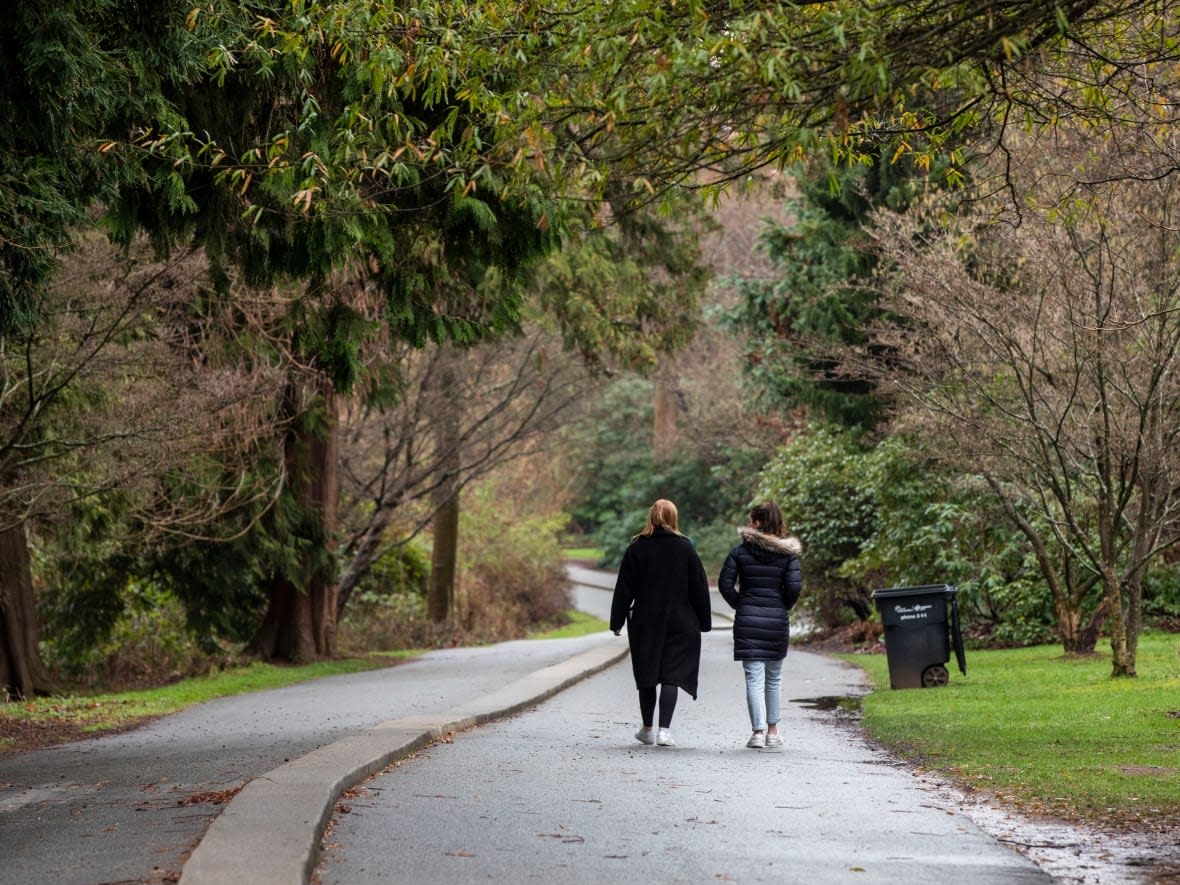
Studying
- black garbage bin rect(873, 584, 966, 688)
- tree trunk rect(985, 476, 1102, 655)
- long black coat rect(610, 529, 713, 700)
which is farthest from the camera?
tree trunk rect(985, 476, 1102, 655)

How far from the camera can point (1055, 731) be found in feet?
38.3

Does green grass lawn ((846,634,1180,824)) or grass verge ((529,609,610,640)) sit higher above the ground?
grass verge ((529,609,610,640))

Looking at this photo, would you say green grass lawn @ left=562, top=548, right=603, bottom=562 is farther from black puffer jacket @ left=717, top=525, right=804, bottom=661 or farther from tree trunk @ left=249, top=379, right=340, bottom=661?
black puffer jacket @ left=717, top=525, right=804, bottom=661

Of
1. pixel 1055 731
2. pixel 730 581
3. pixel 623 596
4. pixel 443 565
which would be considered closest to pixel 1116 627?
pixel 1055 731

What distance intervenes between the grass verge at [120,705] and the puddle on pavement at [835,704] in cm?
721

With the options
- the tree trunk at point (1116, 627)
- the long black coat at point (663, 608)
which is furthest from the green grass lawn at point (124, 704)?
the tree trunk at point (1116, 627)

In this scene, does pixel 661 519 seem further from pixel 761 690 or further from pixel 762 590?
pixel 761 690

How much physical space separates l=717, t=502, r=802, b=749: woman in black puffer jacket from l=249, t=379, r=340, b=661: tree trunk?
1195 centimetres

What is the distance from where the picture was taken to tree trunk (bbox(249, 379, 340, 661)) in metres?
22.5

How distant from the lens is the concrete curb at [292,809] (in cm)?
580

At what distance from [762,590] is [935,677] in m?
5.72

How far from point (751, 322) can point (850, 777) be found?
22722mm

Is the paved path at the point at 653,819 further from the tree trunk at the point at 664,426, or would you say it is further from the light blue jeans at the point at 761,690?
the tree trunk at the point at 664,426

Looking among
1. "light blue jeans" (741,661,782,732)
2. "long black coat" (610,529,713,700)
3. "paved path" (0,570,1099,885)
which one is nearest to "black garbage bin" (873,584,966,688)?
"paved path" (0,570,1099,885)
